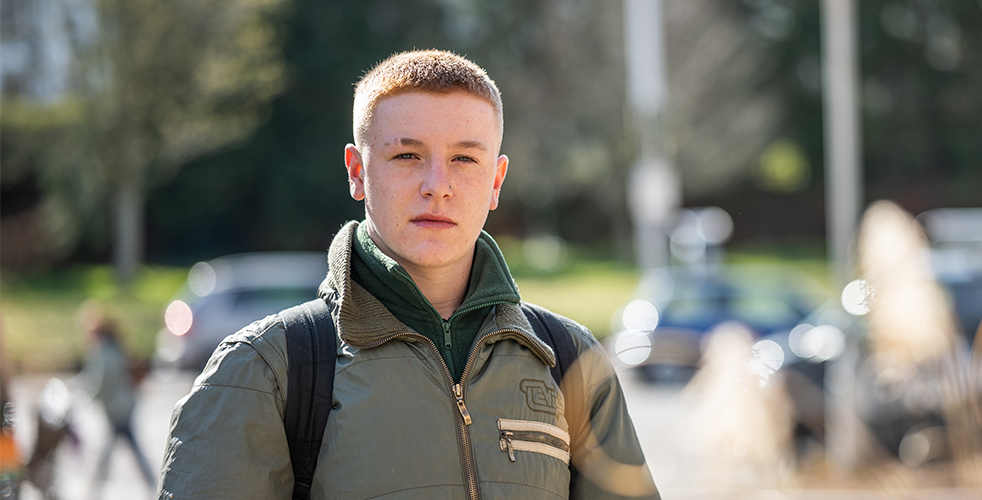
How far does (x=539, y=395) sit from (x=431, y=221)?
41 cm

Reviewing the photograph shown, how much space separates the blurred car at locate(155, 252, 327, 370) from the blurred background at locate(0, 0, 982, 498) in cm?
4

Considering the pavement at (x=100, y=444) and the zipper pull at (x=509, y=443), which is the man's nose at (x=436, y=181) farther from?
the pavement at (x=100, y=444)

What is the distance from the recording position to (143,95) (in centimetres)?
1812

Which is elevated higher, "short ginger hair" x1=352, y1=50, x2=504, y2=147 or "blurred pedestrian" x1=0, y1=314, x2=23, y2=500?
"short ginger hair" x1=352, y1=50, x2=504, y2=147

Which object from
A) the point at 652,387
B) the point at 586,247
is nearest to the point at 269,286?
the point at 652,387

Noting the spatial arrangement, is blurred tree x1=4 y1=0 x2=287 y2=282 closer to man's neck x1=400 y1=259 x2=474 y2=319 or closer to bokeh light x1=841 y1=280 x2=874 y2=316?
bokeh light x1=841 y1=280 x2=874 y2=316

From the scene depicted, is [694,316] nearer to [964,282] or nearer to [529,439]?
[964,282]

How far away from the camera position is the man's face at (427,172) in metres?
1.87

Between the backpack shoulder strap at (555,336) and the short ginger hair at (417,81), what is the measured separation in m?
0.42

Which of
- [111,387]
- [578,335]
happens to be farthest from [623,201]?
[578,335]

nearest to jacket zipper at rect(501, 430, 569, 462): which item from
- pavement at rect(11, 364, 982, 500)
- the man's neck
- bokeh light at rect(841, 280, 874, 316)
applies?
the man's neck

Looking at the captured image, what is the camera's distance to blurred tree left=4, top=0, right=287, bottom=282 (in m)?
17.6

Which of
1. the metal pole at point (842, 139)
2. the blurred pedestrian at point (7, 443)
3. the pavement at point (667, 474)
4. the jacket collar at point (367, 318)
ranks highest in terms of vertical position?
the metal pole at point (842, 139)

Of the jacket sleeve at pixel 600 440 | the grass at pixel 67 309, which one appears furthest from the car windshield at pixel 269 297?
the jacket sleeve at pixel 600 440
